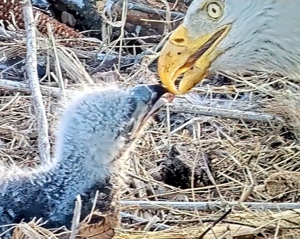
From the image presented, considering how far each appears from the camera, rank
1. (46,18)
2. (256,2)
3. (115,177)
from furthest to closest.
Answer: (46,18) → (115,177) → (256,2)

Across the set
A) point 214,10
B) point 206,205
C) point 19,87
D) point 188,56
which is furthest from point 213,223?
point 19,87

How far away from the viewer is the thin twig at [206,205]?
11.4ft

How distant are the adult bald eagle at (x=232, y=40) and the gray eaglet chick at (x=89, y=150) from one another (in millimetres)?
142

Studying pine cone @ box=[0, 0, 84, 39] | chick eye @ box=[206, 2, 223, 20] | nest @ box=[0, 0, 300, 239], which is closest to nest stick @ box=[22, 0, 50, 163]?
nest @ box=[0, 0, 300, 239]

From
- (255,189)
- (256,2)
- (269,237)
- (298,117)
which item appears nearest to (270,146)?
(298,117)

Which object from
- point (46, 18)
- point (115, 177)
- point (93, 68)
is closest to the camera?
point (115, 177)

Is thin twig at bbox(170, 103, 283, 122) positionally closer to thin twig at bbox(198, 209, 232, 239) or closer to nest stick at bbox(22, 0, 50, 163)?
nest stick at bbox(22, 0, 50, 163)

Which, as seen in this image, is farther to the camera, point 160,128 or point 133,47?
point 133,47

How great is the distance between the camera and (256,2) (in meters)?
2.91

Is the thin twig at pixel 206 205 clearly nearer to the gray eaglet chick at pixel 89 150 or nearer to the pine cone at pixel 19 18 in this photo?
the gray eaglet chick at pixel 89 150

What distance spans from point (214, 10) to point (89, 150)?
0.67 metres

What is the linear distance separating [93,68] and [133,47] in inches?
14.2

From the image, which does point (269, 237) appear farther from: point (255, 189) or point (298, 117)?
point (298, 117)

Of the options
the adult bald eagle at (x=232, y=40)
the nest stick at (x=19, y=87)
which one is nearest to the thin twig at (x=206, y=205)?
the adult bald eagle at (x=232, y=40)
